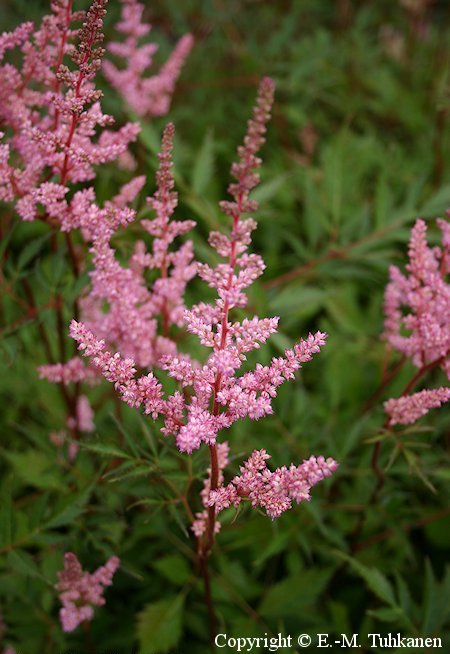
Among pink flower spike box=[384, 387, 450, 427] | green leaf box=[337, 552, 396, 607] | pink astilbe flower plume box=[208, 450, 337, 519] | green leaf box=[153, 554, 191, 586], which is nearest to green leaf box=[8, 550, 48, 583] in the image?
green leaf box=[153, 554, 191, 586]

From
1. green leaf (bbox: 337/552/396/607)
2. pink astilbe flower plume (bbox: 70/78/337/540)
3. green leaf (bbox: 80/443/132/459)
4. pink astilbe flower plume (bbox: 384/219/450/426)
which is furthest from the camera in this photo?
green leaf (bbox: 337/552/396/607)

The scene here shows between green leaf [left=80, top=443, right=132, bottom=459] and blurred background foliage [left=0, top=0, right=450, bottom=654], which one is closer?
green leaf [left=80, top=443, right=132, bottom=459]

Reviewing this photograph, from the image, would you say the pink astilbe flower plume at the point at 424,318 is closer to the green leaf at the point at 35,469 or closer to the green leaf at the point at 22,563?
the green leaf at the point at 22,563

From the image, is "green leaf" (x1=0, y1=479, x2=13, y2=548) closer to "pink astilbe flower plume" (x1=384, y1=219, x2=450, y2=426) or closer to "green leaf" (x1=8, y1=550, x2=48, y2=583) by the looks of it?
"green leaf" (x1=8, y1=550, x2=48, y2=583)

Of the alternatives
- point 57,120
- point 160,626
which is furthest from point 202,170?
point 160,626

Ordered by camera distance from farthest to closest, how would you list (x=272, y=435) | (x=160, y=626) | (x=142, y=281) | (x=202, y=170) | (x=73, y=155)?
(x=272, y=435) < (x=202, y=170) < (x=160, y=626) < (x=142, y=281) < (x=73, y=155)

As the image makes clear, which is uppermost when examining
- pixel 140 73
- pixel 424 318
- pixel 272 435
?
pixel 140 73

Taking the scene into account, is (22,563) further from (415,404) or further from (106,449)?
(415,404)

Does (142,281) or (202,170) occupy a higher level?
(202,170)

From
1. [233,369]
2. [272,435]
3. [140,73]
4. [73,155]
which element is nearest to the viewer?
[233,369]
